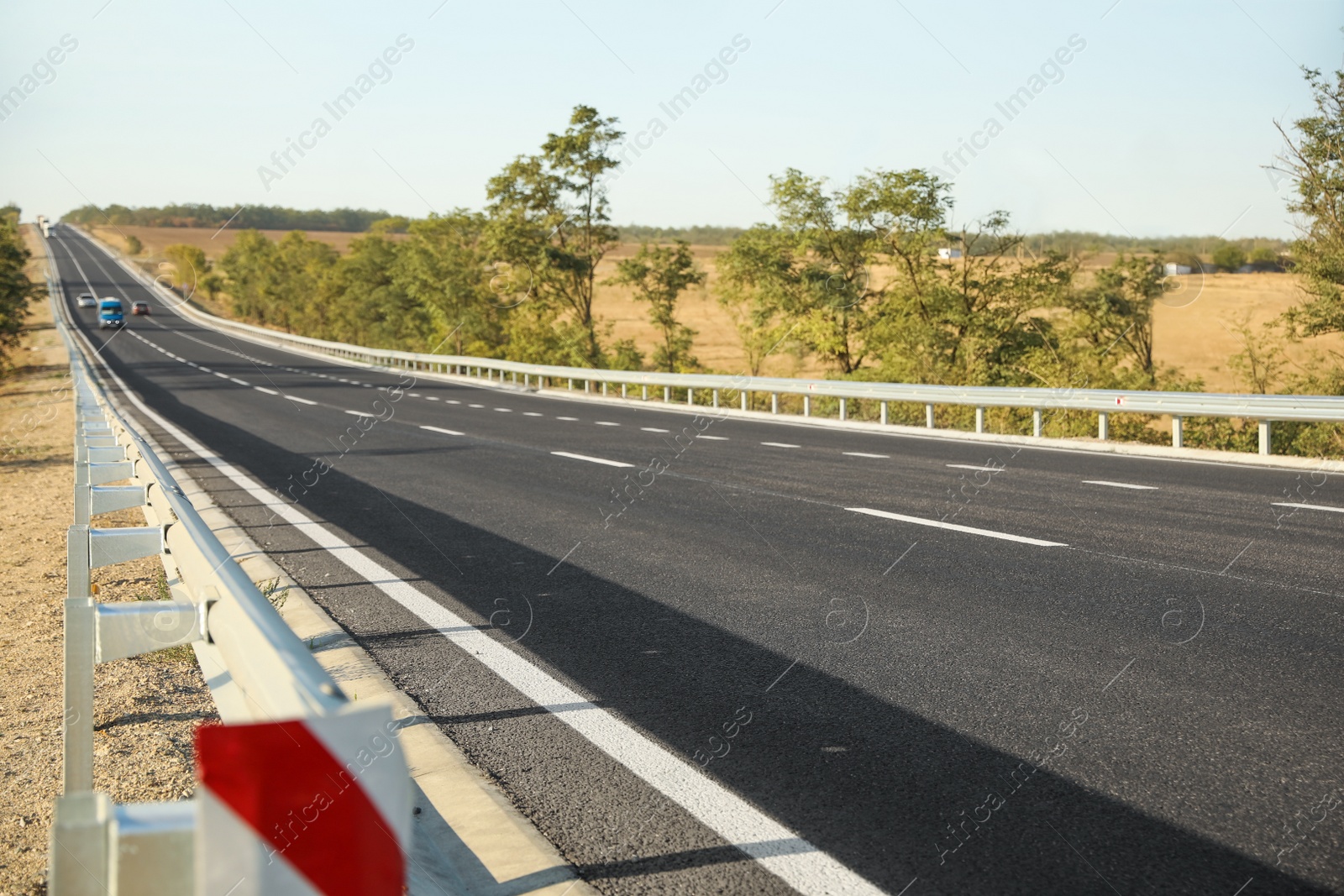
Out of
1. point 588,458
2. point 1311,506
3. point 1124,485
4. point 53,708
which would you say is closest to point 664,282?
point 588,458

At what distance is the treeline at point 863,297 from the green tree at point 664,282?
76 mm

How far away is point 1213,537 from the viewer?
8.55 m

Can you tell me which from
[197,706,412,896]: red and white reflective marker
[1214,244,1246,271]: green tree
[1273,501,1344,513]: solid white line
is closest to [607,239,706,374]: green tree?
[1214,244,1246,271]: green tree

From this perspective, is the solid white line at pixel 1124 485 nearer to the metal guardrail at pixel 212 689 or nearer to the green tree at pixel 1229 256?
the metal guardrail at pixel 212 689

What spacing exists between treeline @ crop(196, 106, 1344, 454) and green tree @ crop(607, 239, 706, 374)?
0.08 meters

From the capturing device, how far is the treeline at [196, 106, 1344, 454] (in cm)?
2672

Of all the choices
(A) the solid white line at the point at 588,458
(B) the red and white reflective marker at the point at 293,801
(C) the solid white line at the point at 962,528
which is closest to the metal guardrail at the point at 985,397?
(A) the solid white line at the point at 588,458

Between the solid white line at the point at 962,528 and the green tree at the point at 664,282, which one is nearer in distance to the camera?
the solid white line at the point at 962,528

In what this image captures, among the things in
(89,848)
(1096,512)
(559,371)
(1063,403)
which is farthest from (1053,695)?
(559,371)

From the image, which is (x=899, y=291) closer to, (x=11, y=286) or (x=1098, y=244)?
(x=1098, y=244)

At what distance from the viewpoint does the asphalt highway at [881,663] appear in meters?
3.43

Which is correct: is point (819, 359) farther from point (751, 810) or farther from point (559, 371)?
point (751, 810)

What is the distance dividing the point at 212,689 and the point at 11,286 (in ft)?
149

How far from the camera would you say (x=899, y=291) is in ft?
117
